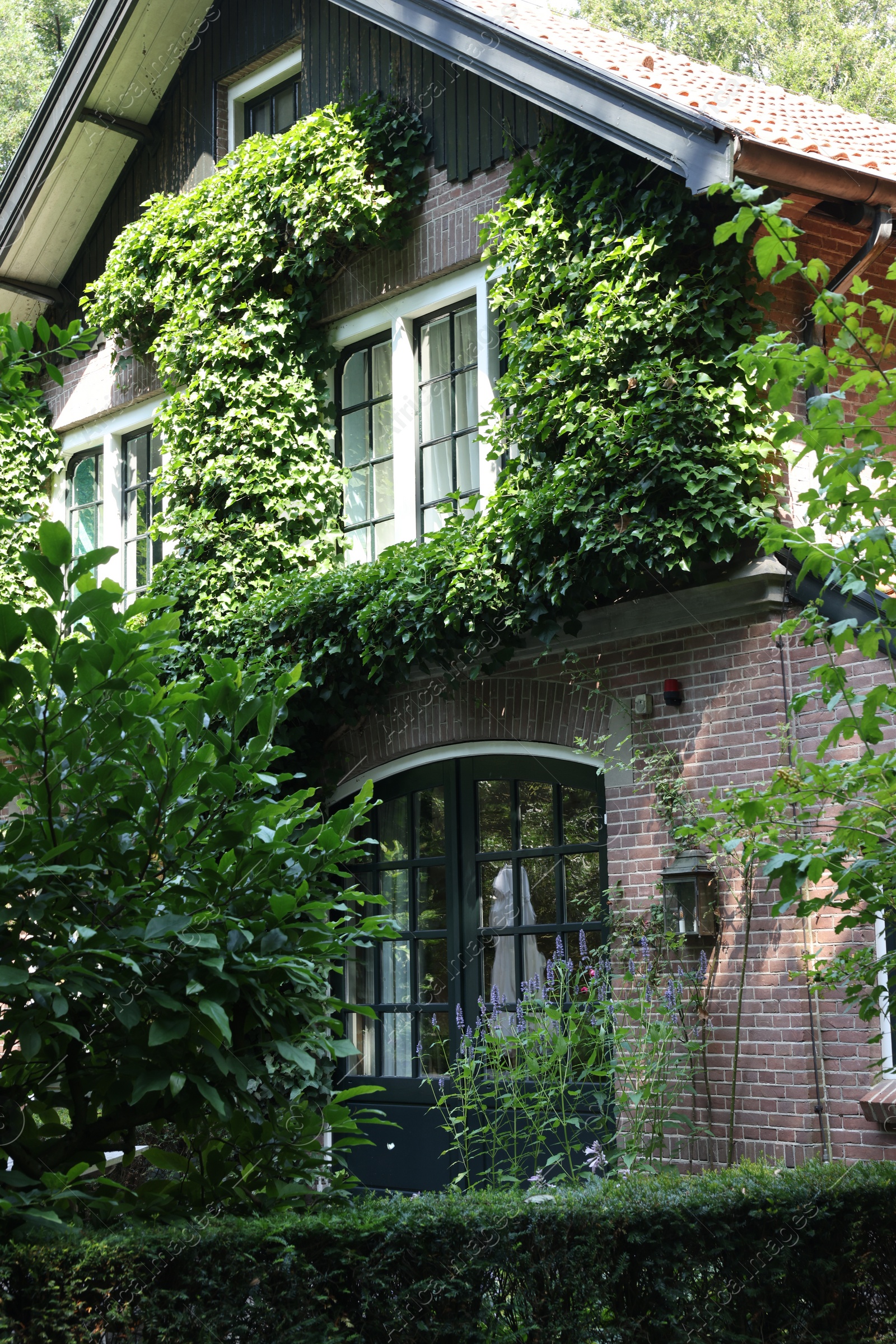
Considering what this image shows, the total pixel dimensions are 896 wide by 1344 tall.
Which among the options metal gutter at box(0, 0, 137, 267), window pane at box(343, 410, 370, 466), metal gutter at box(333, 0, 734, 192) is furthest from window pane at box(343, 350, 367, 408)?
metal gutter at box(0, 0, 137, 267)

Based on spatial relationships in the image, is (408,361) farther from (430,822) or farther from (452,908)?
(452,908)

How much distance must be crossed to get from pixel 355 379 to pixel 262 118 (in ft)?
10.2

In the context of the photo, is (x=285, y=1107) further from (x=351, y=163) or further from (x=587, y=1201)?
(x=351, y=163)

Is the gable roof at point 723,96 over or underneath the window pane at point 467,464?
over

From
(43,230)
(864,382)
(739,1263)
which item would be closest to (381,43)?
(43,230)

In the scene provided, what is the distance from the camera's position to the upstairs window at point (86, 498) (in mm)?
13008

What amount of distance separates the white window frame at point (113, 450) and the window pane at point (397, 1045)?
202 inches

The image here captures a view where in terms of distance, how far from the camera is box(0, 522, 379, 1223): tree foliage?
3.10 meters

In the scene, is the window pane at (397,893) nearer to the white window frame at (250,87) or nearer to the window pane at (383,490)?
the window pane at (383,490)

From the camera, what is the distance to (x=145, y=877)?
3.41m

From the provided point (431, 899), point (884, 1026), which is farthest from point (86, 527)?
point (884, 1026)

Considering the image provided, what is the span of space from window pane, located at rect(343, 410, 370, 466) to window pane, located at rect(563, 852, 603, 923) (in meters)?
3.82

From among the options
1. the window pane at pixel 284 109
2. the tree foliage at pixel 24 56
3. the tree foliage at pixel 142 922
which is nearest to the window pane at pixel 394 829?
the tree foliage at pixel 142 922

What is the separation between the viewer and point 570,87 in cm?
766
